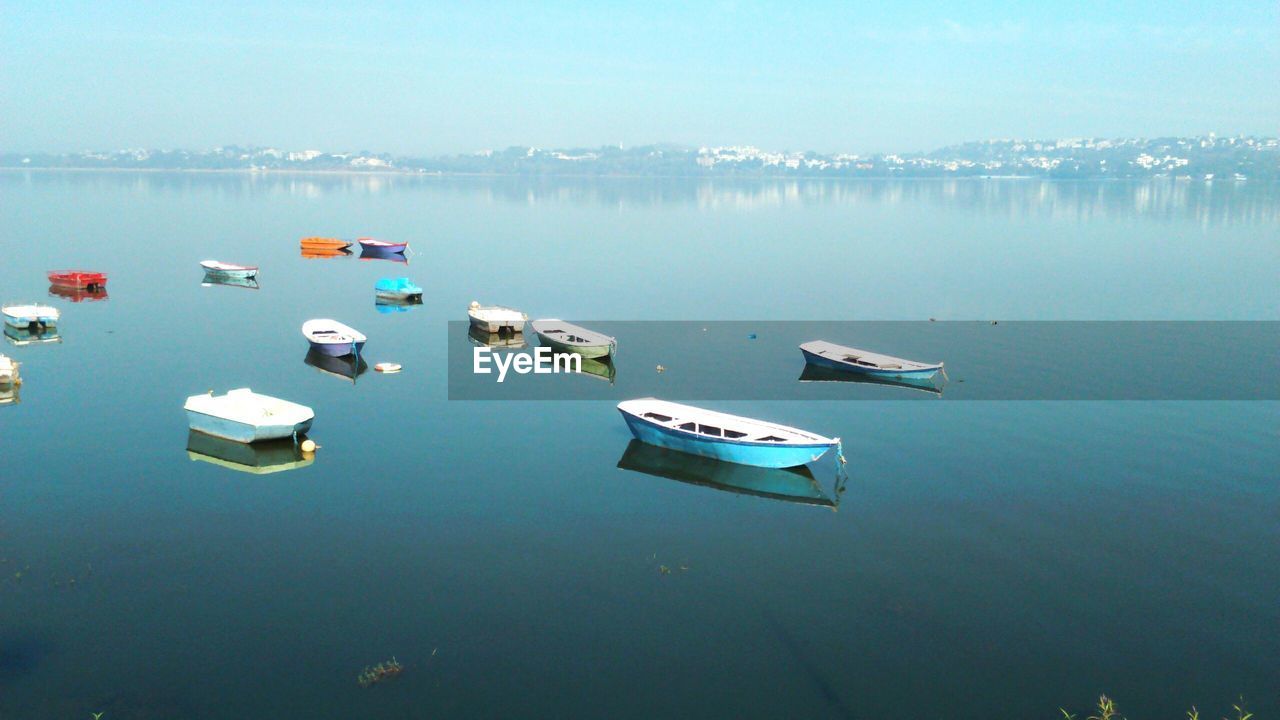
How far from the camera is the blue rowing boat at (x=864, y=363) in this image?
70412 mm

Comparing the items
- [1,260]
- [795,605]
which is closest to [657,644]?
[795,605]

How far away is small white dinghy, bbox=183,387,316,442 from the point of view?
53.4 metres

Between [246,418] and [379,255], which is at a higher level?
[379,255]

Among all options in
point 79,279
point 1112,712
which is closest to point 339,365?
point 79,279

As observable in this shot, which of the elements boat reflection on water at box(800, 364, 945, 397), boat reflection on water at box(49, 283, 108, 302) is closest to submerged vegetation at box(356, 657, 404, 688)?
boat reflection on water at box(800, 364, 945, 397)

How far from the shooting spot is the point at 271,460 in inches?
2072

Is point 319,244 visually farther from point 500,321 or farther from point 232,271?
point 500,321

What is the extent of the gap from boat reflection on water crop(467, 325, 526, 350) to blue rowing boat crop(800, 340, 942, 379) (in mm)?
26736

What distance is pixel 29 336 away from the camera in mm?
81875

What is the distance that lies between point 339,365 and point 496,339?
16.8 meters

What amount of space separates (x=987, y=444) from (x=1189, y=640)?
2254cm

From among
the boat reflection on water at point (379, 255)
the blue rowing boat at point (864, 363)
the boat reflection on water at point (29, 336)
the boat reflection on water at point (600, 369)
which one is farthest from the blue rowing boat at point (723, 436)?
the boat reflection on water at point (379, 255)

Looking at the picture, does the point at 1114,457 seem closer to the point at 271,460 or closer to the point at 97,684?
the point at 271,460

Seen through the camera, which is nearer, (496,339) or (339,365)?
(339,365)
